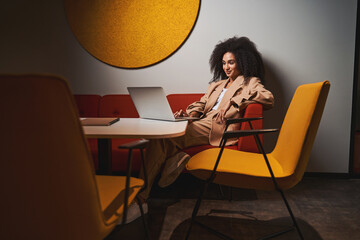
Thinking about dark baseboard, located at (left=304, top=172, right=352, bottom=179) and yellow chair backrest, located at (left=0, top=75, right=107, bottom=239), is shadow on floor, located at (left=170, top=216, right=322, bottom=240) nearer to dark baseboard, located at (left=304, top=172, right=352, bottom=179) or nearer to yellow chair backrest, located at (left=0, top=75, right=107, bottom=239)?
yellow chair backrest, located at (left=0, top=75, right=107, bottom=239)

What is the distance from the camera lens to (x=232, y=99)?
7.39ft

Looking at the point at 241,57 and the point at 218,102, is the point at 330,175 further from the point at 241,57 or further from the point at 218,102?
the point at 241,57

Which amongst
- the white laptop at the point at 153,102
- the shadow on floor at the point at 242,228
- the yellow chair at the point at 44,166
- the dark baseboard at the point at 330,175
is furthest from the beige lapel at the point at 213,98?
the yellow chair at the point at 44,166

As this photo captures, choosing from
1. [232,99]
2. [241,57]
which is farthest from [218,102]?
[241,57]

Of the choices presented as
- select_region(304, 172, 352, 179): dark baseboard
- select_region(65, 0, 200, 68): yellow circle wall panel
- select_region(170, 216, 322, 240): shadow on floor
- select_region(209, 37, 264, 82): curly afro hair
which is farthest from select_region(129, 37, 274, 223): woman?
select_region(304, 172, 352, 179): dark baseboard

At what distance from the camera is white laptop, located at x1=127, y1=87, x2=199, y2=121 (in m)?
1.54

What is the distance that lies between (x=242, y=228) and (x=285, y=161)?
1.98 feet

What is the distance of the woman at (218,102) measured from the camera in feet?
6.16

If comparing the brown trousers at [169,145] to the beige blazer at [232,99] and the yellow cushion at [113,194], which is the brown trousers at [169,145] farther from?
the yellow cushion at [113,194]

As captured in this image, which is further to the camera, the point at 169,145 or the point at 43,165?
the point at 169,145

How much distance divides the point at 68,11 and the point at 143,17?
905mm

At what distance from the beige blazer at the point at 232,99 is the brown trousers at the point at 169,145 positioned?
2.8 inches

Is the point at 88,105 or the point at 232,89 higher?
the point at 232,89

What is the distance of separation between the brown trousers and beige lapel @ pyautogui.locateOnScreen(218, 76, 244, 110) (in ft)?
0.57
